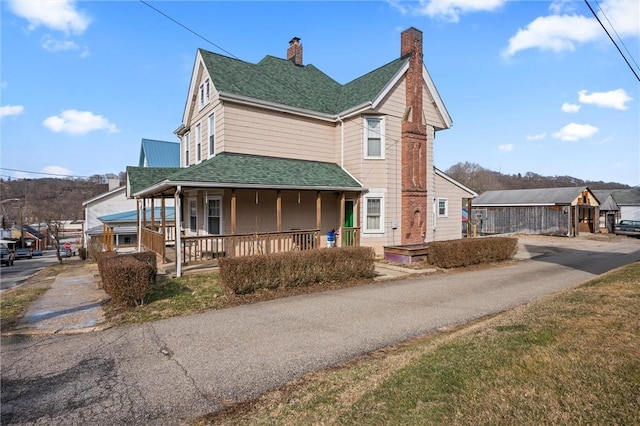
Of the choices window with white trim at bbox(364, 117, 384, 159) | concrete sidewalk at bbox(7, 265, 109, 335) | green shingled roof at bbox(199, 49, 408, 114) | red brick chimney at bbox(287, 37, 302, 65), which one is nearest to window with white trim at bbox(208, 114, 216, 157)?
green shingled roof at bbox(199, 49, 408, 114)

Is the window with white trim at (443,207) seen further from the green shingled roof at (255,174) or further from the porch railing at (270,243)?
the porch railing at (270,243)

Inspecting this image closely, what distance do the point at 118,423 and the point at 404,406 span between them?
2.96m

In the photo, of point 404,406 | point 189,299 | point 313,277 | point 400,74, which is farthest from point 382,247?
point 404,406

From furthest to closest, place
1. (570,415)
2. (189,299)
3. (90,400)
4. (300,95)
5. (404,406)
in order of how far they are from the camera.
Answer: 1. (300,95)
2. (189,299)
3. (90,400)
4. (404,406)
5. (570,415)

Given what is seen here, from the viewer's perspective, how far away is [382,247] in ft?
55.0

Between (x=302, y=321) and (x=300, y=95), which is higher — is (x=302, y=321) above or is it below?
below

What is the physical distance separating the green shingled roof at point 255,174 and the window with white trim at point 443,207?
21.0 ft

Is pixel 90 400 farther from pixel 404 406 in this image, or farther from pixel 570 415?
pixel 570 415

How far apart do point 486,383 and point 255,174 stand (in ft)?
36.7

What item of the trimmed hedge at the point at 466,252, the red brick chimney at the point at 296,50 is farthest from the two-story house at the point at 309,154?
the trimmed hedge at the point at 466,252

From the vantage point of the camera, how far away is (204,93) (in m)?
17.0

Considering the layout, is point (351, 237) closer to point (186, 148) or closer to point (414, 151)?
point (414, 151)

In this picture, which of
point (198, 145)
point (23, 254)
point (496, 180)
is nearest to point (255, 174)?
point (198, 145)

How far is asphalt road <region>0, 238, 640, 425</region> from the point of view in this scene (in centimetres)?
411
